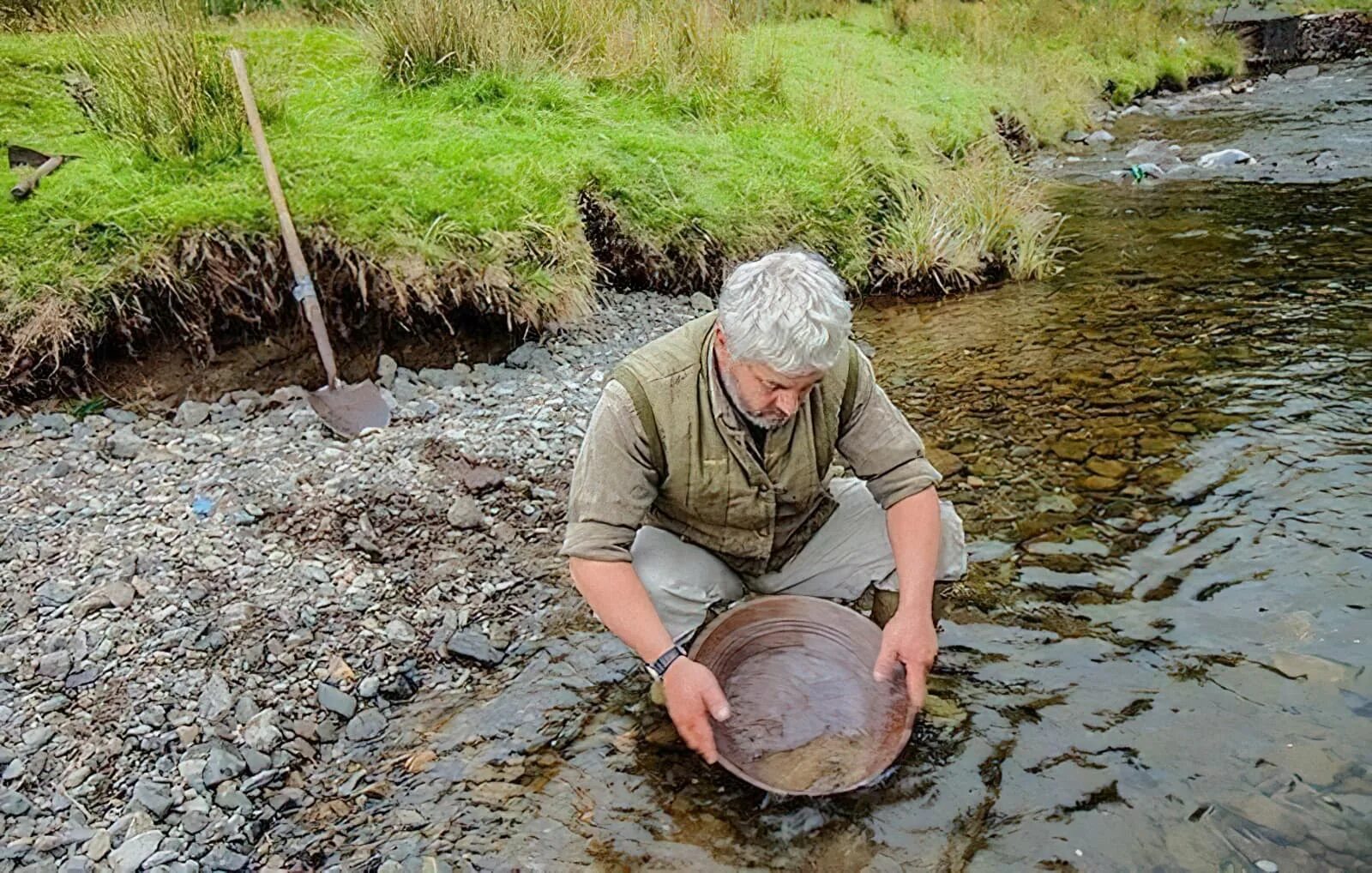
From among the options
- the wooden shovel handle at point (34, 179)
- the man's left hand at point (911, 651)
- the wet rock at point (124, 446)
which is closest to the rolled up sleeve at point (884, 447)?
the man's left hand at point (911, 651)

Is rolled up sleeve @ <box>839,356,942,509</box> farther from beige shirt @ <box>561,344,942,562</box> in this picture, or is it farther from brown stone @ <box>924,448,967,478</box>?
brown stone @ <box>924,448,967,478</box>

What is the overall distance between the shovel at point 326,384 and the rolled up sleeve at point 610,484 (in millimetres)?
2619

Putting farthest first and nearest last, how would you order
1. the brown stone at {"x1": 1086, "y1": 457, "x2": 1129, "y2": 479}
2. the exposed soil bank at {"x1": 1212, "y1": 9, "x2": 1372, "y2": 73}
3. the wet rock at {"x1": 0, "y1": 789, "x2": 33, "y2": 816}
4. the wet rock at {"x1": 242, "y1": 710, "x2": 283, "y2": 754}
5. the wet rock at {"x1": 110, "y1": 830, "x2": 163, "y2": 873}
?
the exposed soil bank at {"x1": 1212, "y1": 9, "x2": 1372, "y2": 73} < the brown stone at {"x1": 1086, "y1": 457, "x2": 1129, "y2": 479} < the wet rock at {"x1": 242, "y1": 710, "x2": 283, "y2": 754} < the wet rock at {"x1": 0, "y1": 789, "x2": 33, "y2": 816} < the wet rock at {"x1": 110, "y1": 830, "x2": 163, "y2": 873}

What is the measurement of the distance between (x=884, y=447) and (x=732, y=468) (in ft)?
1.51

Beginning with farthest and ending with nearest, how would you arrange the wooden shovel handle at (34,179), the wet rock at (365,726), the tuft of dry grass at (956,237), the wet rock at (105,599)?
the tuft of dry grass at (956,237)
the wooden shovel handle at (34,179)
the wet rock at (105,599)
the wet rock at (365,726)

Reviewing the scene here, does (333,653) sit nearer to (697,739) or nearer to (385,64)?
(697,739)

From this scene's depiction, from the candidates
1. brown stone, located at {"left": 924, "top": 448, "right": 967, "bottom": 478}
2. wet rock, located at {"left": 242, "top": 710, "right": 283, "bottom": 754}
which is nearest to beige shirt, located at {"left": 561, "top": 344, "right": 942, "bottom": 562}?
wet rock, located at {"left": 242, "top": 710, "right": 283, "bottom": 754}

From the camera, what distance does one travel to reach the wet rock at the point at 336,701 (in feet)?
11.5

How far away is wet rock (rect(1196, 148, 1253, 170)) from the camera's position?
35.2 feet

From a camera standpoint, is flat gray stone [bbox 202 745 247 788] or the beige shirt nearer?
the beige shirt

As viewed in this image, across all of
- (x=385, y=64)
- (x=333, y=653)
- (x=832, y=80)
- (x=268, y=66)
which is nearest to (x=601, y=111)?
(x=385, y=64)

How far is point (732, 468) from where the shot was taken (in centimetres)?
295

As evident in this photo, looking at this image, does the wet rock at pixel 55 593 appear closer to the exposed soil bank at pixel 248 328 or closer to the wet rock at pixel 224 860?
the wet rock at pixel 224 860

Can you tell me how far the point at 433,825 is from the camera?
119 inches
